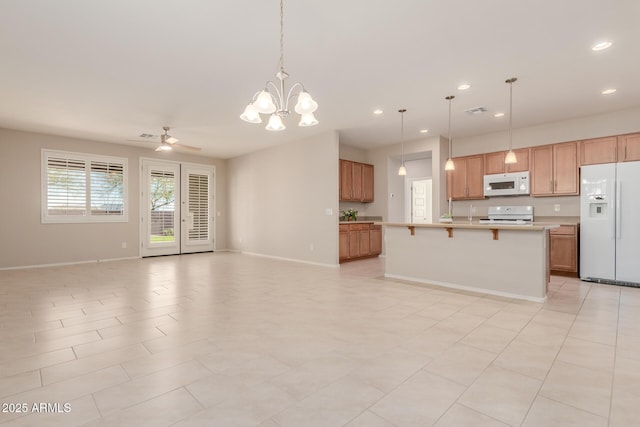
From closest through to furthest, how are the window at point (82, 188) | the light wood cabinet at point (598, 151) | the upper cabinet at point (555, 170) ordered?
the light wood cabinet at point (598, 151) < the upper cabinet at point (555, 170) < the window at point (82, 188)

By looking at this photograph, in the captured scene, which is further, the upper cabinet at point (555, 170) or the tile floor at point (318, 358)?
the upper cabinet at point (555, 170)

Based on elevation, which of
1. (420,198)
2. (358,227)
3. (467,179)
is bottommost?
(358,227)

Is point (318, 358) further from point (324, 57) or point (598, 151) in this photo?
point (598, 151)

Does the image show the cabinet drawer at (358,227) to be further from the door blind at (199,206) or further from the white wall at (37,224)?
the white wall at (37,224)

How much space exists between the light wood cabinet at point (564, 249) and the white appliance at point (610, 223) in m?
0.18

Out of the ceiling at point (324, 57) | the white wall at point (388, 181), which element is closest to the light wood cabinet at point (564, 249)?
Result: the ceiling at point (324, 57)

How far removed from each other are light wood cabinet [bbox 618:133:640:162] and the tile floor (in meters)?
2.15

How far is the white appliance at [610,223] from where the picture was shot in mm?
4508

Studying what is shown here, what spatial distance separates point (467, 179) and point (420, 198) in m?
2.36

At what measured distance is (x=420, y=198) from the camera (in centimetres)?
896

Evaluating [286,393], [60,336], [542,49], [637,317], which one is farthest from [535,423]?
[60,336]

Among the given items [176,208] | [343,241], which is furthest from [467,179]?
[176,208]

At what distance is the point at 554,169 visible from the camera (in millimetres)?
5578

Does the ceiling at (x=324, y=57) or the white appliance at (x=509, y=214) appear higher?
the ceiling at (x=324, y=57)
